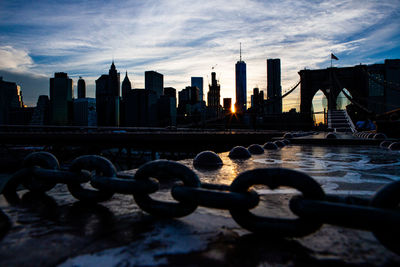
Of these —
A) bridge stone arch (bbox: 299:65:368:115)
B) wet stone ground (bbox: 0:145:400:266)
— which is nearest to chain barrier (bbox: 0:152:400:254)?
wet stone ground (bbox: 0:145:400:266)

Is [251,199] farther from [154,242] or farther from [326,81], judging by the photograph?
[326,81]

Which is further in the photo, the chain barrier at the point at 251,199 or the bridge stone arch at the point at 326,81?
the bridge stone arch at the point at 326,81

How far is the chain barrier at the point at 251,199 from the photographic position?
898 millimetres

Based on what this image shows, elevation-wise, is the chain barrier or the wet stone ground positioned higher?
the chain barrier

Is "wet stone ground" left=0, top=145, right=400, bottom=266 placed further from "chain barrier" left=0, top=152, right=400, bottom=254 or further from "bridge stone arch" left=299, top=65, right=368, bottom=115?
"bridge stone arch" left=299, top=65, right=368, bottom=115

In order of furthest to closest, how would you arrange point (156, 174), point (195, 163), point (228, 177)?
1. point (195, 163)
2. point (228, 177)
3. point (156, 174)

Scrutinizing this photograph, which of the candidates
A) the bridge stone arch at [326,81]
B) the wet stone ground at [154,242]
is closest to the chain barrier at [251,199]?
the wet stone ground at [154,242]

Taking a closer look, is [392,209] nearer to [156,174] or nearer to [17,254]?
[156,174]

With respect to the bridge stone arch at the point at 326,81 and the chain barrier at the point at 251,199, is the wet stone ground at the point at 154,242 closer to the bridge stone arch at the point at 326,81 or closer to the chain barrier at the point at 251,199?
the chain barrier at the point at 251,199

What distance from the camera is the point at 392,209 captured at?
894mm

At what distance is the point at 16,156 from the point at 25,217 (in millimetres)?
86892

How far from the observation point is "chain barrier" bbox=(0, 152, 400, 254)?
90 cm

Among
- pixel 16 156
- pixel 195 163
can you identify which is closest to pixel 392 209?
pixel 195 163

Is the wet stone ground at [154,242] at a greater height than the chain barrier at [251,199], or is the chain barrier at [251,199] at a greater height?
the chain barrier at [251,199]
